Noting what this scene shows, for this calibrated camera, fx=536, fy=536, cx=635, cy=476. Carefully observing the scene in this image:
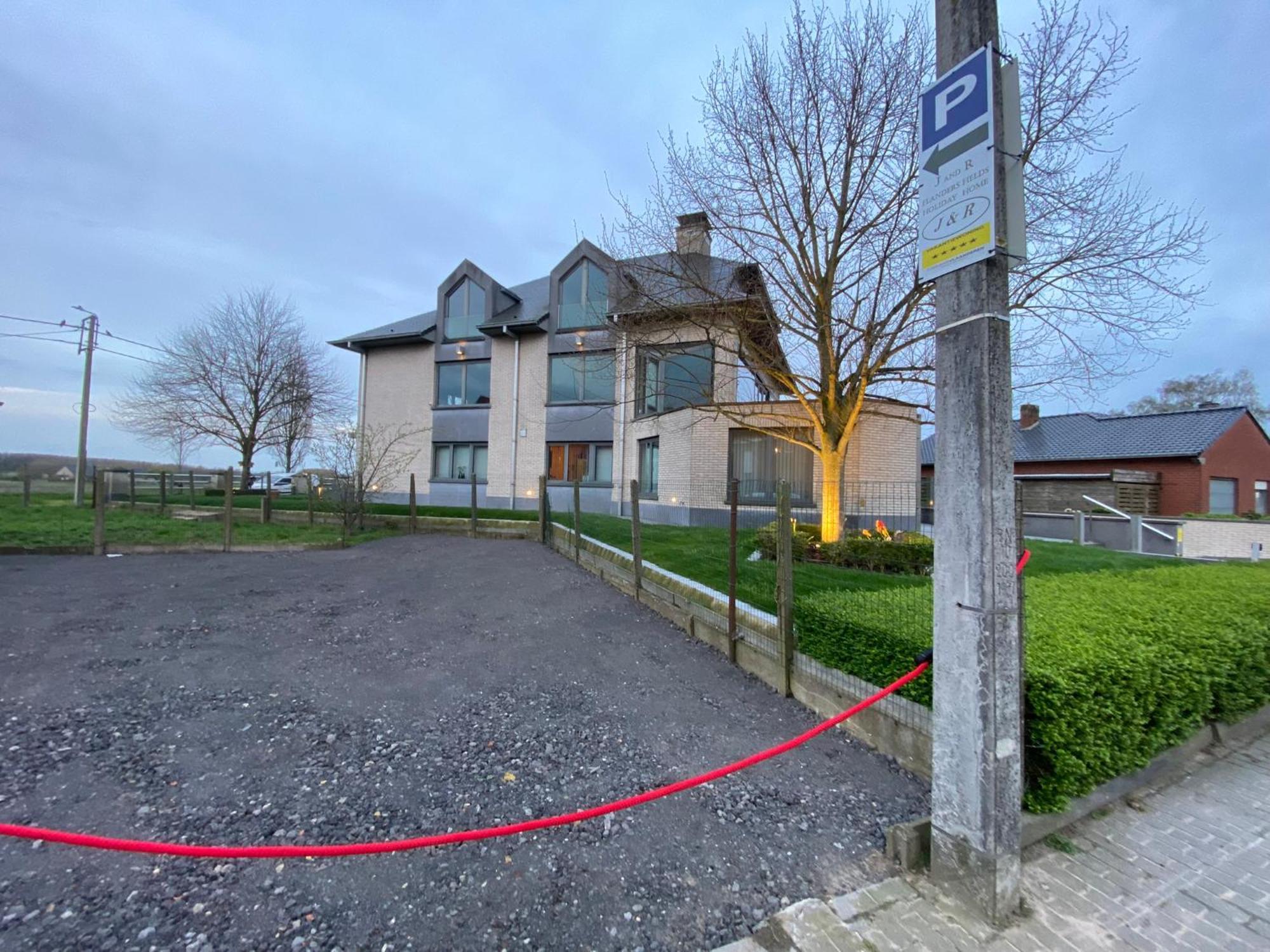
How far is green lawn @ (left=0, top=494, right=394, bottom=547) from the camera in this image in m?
10.4

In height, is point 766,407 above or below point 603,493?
above

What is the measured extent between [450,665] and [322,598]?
130 inches

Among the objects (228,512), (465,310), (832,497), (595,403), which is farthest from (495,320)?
(832,497)

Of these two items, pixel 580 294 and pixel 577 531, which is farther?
pixel 580 294

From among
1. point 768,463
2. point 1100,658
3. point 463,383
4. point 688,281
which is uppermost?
point 463,383

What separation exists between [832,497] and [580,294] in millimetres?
11677

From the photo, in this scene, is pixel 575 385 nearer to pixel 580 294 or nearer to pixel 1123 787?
pixel 580 294

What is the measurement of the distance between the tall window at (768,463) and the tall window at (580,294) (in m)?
6.79

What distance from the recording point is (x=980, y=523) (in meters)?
2.06

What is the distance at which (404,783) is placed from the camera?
117 inches

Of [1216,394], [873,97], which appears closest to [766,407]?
[873,97]

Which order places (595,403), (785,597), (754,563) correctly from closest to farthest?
(785,597) < (754,563) < (595,403)

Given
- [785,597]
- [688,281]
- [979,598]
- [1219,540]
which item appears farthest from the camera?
[1219,540]

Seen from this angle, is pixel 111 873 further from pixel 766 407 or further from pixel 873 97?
pixel 766 407
